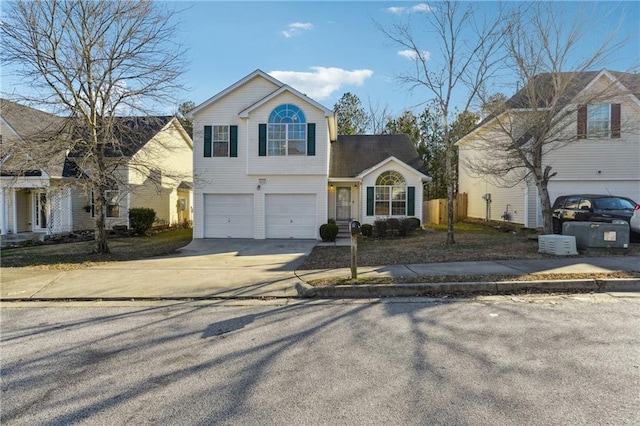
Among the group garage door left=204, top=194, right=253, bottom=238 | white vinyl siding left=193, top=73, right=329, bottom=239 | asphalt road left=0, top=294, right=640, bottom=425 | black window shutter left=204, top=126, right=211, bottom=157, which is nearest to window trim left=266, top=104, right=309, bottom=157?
white vinyl siding left=193, top=73, right=329, bottom=239

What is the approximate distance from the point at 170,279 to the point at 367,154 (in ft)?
48.7

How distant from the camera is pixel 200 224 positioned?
17.6 meters

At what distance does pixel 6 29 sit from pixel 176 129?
44.3 ft

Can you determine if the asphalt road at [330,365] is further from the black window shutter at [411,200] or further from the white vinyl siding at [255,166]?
the black window shutter at [411,200]

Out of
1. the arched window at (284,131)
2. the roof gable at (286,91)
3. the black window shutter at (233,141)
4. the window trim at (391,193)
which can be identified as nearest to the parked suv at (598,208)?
the window trim at (391,193)

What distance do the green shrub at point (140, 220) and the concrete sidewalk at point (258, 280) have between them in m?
9.42

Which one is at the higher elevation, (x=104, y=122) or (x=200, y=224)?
(x=104, y=122)

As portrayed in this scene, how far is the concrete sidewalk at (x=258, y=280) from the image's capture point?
7043mm

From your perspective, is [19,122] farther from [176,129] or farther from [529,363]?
[529,363]

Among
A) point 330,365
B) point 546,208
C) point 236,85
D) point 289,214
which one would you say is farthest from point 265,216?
point 330,365

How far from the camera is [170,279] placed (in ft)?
28.0

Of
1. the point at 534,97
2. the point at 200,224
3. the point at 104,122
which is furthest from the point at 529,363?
the point at 200,224

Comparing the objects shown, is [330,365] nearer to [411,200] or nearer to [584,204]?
[584,204]

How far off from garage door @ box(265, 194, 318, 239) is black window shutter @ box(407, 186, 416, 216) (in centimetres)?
491
